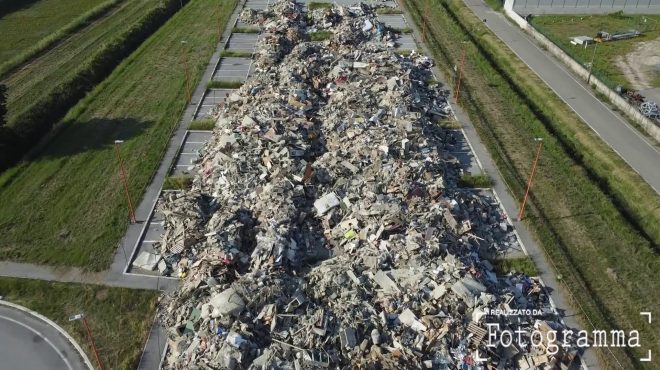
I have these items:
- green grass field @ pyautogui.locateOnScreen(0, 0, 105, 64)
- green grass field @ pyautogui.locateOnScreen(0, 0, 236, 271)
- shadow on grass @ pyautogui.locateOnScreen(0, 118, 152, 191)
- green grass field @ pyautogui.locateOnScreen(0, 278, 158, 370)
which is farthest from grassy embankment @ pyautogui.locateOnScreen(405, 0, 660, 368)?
green grass field @ pyautogui.locateOnScreen(0, 0, 105, 64)

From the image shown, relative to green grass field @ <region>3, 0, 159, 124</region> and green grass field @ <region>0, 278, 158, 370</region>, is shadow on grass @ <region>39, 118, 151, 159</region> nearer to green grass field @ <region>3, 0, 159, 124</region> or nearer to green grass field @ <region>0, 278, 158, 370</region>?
green grass field @ <region>3, 0, 159, 124</region>

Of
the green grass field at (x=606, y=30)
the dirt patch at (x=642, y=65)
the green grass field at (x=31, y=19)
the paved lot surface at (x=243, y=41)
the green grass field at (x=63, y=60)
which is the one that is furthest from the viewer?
the green grass field at (x=31, y=19)

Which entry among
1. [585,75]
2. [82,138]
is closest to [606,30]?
[585,75]

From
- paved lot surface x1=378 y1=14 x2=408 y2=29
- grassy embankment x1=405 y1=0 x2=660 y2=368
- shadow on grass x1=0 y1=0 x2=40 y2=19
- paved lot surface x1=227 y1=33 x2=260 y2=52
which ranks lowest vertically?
grassy embankment x1=405 y1=0 x2=660 y2=368

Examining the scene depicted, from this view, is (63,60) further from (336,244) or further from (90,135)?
(336,244)

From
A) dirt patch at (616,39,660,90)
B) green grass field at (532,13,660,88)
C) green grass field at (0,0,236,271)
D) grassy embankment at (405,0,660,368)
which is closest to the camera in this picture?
grassy embankment at (405,0,660,368)

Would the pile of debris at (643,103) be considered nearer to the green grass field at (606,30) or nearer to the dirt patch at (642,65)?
the green grass field at (606,30)

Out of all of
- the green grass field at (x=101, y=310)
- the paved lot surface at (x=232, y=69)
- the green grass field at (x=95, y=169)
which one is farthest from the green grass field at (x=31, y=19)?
the green grass field at (x=101, y=310)
